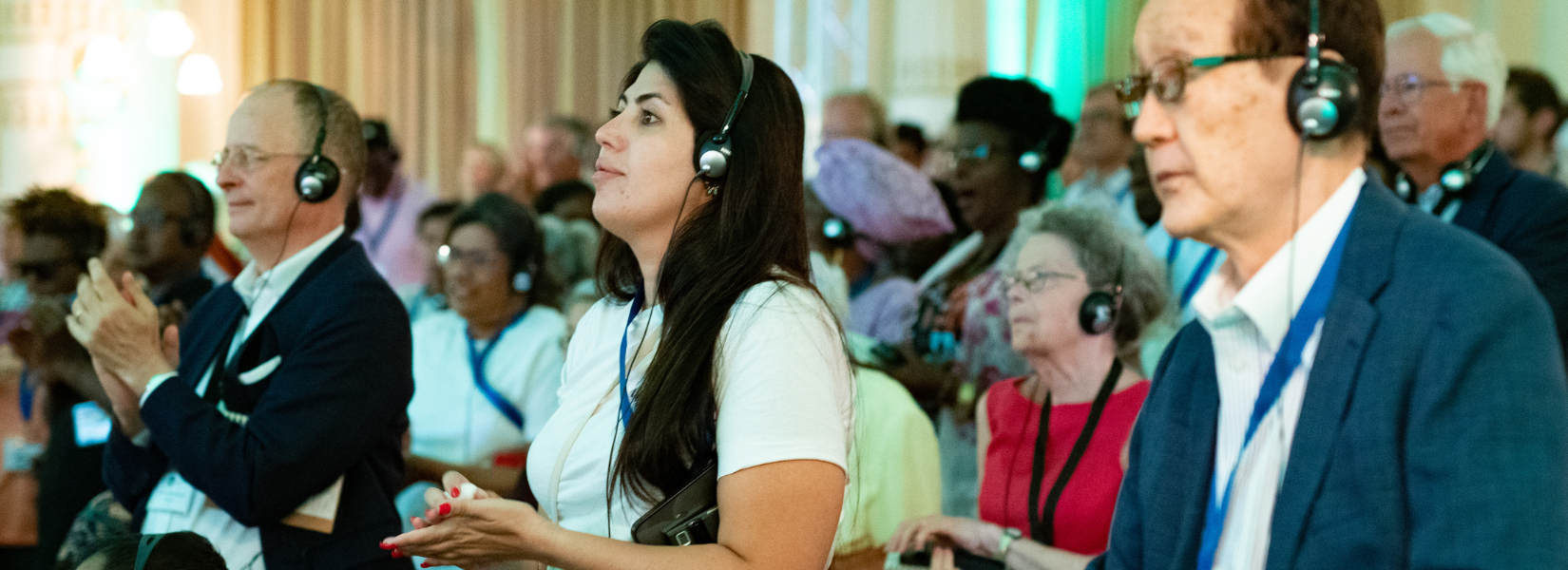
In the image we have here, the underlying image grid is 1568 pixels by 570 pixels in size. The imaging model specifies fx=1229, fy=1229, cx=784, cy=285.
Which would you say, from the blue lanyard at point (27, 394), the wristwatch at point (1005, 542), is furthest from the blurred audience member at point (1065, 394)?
the blue lanyard at point (27, 394)

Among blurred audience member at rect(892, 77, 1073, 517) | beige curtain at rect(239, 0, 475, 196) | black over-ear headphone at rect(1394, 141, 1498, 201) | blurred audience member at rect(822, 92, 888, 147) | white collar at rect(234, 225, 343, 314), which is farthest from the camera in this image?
beige curtain at rect(239, 0, 475, 196)

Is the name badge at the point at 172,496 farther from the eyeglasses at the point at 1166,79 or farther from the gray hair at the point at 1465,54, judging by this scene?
the gray hair at the point at 1465,54

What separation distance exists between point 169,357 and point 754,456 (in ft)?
4.46

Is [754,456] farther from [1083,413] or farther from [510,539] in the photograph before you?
[1083,413]

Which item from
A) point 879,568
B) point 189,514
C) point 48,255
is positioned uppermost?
point 48,255

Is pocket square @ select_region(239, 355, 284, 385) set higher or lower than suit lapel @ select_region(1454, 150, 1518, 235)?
lower

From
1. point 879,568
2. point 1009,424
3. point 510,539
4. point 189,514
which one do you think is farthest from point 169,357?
point 1009,424

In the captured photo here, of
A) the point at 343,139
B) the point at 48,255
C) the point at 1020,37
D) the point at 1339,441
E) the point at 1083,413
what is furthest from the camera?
the point at 1020,37

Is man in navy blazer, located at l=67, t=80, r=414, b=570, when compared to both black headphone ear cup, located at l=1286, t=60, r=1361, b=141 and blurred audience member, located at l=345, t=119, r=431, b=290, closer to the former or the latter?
black headphone ear cup, located at l=1286, t=60, r=1361, b=141

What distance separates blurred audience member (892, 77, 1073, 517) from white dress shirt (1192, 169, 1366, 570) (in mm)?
1498

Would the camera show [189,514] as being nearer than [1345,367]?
No

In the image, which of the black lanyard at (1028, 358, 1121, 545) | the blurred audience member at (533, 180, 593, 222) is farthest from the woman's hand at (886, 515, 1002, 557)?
the blurred audience member at (533, 180, 593, 222)

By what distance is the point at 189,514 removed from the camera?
2.03m

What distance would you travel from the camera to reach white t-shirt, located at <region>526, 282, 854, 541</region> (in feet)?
4.24
